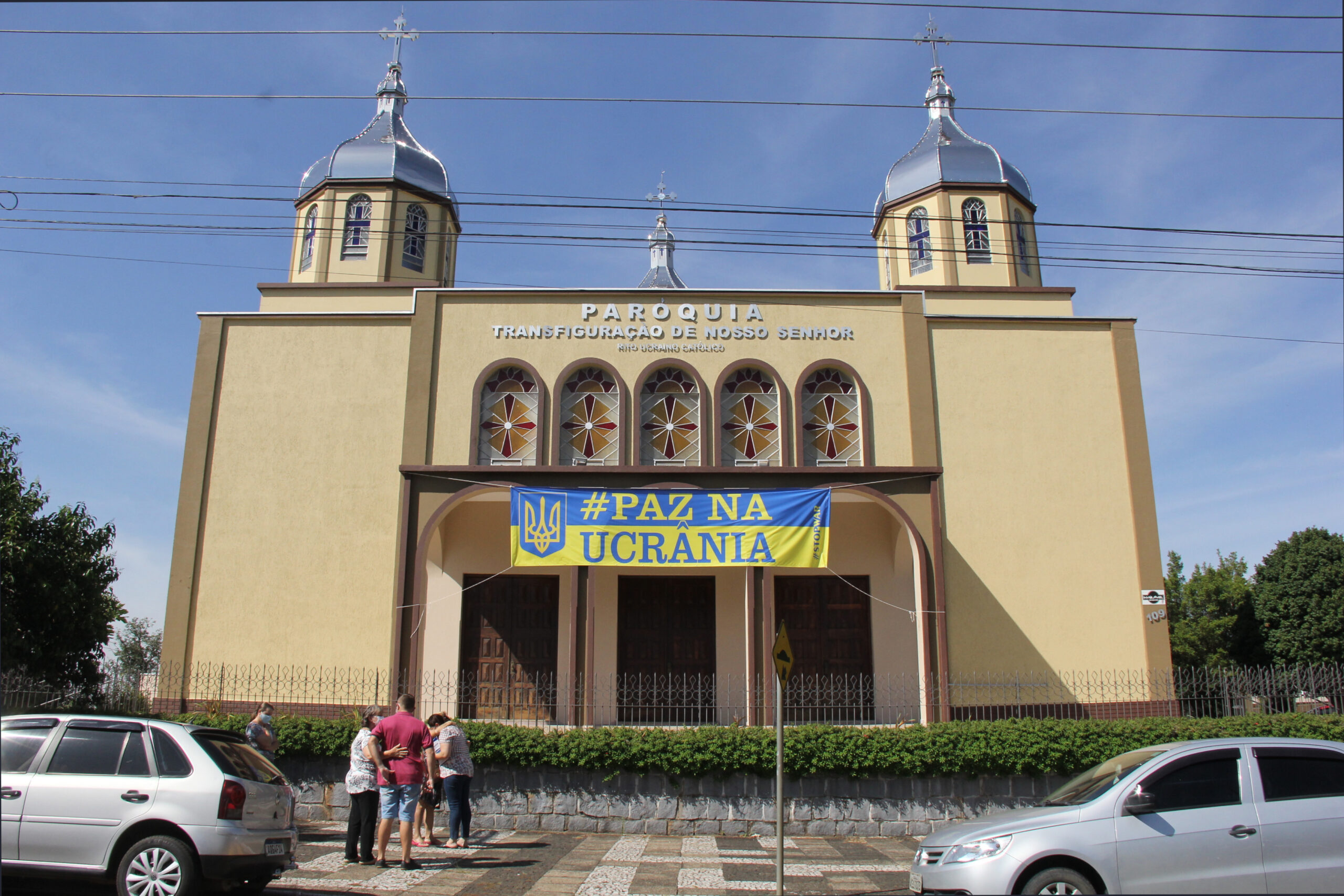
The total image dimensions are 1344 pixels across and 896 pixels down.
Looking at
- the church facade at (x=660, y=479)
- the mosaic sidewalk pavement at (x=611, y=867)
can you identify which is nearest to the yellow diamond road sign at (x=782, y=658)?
the mosaic sidewalk pavement at (x=611, y=867)

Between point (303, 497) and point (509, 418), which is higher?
point (509, 418)

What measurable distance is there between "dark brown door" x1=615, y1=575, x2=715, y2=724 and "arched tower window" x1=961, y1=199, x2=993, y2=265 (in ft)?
28.9

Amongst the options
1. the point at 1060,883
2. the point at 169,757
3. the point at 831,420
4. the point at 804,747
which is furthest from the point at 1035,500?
the point at 169,757

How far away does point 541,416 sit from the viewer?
16.0 metres

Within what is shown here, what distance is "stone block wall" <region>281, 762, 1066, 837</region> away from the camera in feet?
35.8

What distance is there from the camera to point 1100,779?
23.1ft

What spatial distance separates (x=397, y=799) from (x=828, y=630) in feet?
31.8

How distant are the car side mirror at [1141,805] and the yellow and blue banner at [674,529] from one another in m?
7.77

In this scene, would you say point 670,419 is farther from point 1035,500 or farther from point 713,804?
point 713,804

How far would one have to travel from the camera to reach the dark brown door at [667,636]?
16266 millimetres

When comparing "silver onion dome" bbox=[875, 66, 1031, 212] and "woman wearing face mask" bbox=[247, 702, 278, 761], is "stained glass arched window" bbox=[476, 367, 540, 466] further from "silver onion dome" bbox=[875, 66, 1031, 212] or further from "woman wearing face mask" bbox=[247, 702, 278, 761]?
"silver onion dome" bbox=[875, 66, 1031, 212]

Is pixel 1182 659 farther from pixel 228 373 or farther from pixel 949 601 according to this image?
pixel 228 373

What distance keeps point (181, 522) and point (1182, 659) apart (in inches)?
1054

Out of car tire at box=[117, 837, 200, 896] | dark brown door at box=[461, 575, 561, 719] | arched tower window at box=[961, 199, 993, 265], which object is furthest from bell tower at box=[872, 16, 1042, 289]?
car tire at box=[117, 837, 200, 896]
